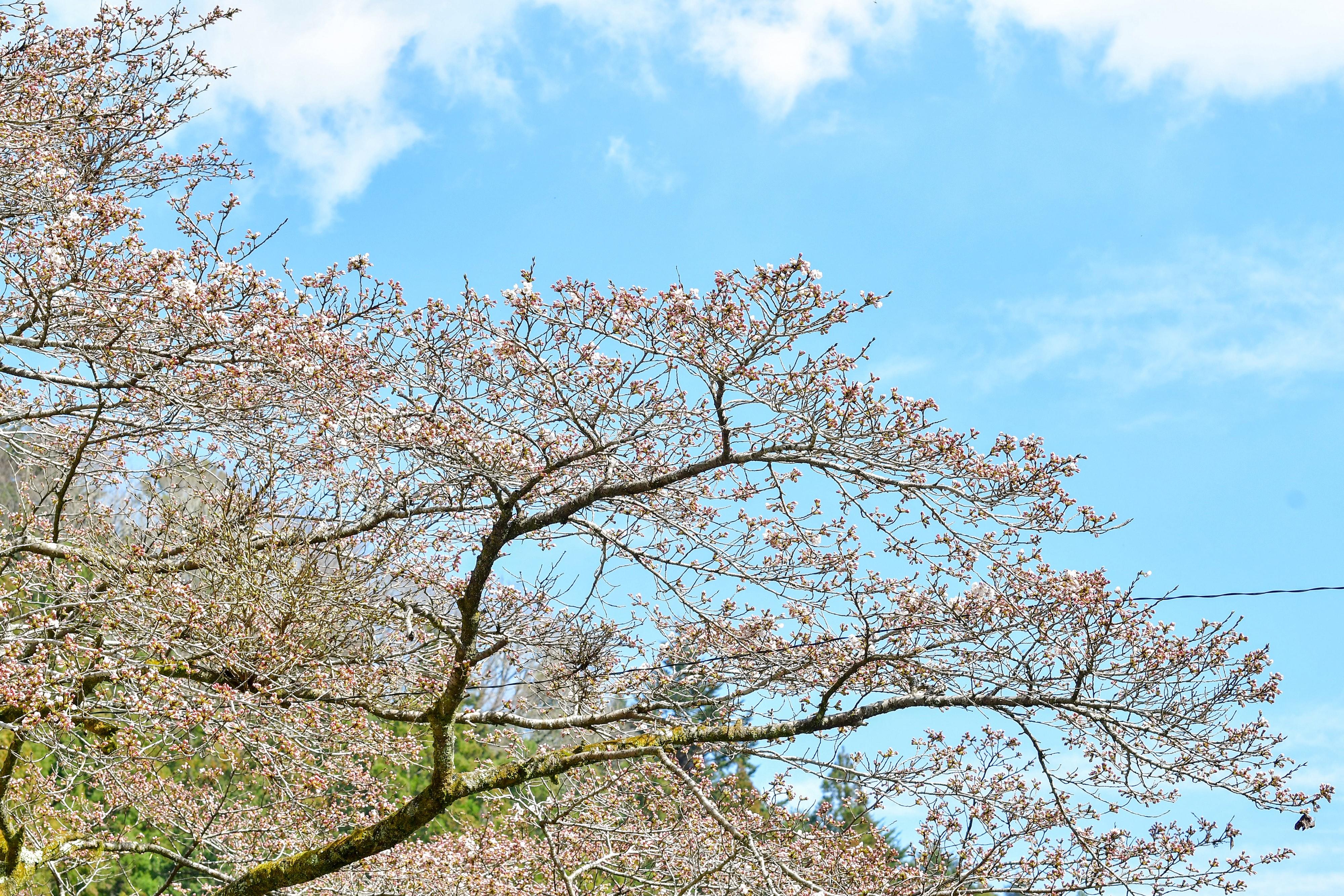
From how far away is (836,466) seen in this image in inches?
246

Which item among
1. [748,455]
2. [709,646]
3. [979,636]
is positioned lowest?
[979,636]

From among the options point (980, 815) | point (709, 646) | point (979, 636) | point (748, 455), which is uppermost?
point (748, 455)

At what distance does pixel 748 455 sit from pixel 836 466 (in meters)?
0.53

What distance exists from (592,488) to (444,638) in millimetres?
2427

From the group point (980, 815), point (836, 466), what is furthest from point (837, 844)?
point (836, 466)

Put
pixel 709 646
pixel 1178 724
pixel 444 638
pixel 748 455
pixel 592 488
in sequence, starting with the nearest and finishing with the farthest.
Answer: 1. pixel 1178 724
2. pixel 748 455
3. pixel 592 488
4. pixel 709 646
5. pixel 444 638

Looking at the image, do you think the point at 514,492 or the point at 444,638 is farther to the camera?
the point at 444,638

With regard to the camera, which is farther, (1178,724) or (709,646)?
(709,646)

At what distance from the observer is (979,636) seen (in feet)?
20.0

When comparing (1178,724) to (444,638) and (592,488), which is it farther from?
(444,638)

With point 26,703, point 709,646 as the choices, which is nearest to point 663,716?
point 709,646

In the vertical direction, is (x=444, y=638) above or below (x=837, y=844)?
above

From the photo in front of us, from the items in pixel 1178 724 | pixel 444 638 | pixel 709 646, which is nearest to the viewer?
pixel 1178 724

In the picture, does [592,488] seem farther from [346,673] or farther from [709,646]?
[346,673]
